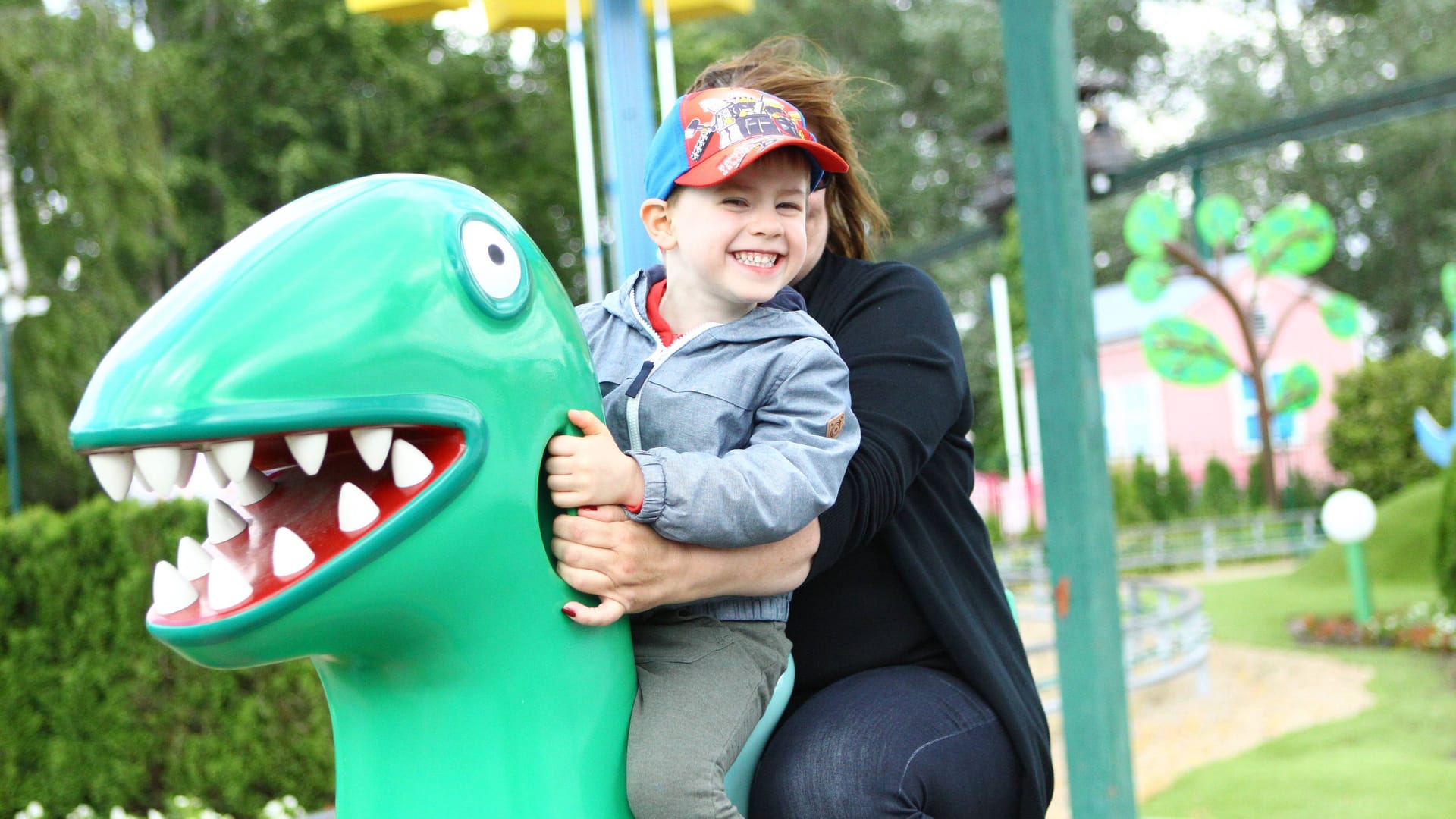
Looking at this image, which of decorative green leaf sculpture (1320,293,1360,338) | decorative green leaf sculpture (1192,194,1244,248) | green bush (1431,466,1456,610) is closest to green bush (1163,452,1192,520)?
decorative green leaf sculpture (1320,293,1360,338)

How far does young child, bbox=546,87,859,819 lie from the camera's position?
139 cm

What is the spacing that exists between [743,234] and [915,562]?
1.53 feet

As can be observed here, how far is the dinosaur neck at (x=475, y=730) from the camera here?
1.35 meters

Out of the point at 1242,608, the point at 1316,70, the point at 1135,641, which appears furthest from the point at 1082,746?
the point at 1316,70

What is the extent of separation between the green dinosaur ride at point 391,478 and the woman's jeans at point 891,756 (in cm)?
24

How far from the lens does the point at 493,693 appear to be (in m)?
1.36

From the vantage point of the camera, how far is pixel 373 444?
4.04ft

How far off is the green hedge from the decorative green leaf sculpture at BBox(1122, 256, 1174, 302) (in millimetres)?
14690

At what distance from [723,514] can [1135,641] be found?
8.40 meters

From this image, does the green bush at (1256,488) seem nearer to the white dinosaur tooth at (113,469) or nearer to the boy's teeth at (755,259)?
the boy's teeth at (755,259)

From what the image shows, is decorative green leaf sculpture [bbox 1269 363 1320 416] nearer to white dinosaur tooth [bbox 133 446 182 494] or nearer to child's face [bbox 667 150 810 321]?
child's face [bbox 667 150 810 321]

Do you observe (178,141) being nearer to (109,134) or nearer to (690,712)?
(109,134)

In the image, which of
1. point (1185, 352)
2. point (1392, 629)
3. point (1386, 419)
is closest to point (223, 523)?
point (1392, 629)

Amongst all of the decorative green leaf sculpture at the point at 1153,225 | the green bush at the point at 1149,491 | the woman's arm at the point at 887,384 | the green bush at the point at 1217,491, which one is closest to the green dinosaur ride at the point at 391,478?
the woman's arm at the point at 887,384
